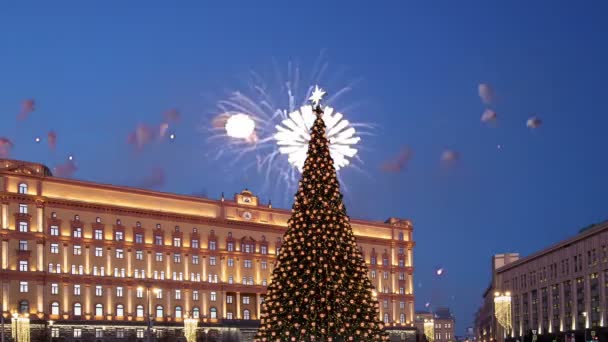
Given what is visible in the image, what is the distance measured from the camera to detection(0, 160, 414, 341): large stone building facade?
9494 centimetres

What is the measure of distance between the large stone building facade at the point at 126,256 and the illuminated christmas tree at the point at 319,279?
50.0 meters

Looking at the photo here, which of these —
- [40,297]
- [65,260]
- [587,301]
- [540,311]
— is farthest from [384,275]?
[40,297]

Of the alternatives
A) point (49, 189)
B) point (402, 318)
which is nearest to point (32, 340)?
point (49, 189)

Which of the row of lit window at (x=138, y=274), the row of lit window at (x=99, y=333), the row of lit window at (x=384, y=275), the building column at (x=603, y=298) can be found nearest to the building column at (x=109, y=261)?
the row of lit window at (x=138, y=274)

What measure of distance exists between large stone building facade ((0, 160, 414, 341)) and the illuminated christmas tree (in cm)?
5002

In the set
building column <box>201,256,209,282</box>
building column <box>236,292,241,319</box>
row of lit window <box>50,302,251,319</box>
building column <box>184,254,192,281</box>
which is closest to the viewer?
row of lit window <box>50,302,251,319</box>

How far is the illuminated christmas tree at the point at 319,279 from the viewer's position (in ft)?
124

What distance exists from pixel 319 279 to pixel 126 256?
231 feet

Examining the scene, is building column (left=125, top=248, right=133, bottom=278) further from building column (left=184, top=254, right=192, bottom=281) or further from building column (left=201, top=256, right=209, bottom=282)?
building column (left=201, top=256, right=209, bottom=282)

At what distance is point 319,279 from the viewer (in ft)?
125

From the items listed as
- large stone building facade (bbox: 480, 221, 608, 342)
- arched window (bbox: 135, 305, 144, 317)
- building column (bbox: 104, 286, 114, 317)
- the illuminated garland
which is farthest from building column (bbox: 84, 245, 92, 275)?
large stone building facade (bbox: 480, 221, 608, 342)

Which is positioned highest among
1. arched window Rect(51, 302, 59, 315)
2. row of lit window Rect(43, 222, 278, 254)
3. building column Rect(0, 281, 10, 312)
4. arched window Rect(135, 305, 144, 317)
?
row of lit window Rect(43, 222, 278, 254)

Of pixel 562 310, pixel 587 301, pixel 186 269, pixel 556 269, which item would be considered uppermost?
pixel 186 269

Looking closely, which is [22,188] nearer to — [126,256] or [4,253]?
[4,253]
